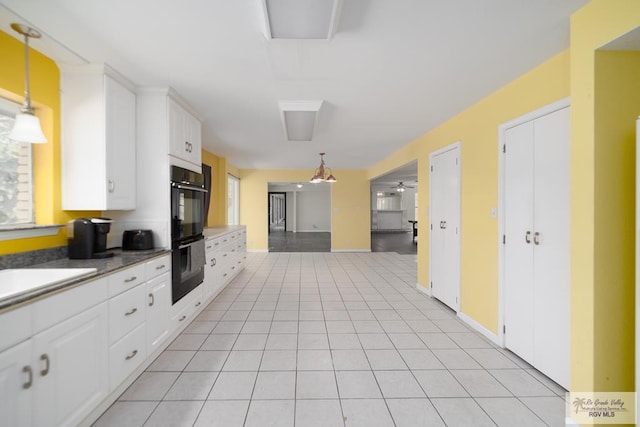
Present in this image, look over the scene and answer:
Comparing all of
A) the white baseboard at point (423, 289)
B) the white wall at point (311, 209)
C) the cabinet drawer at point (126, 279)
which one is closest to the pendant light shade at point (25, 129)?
the cabinet drawer at point (126, 279)

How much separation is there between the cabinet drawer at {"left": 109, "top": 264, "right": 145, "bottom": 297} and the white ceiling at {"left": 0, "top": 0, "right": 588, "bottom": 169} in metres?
1.62

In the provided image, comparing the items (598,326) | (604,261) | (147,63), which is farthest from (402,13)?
(598,326)

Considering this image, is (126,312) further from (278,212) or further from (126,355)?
(278,212)

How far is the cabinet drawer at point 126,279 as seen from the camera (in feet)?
5.78

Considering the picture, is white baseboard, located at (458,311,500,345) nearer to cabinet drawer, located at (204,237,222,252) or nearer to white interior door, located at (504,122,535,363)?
white interior door, located at (504,122,535,363)

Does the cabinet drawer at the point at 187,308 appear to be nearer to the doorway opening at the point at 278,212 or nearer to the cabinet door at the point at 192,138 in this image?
the cabinet door at the point at 192,138

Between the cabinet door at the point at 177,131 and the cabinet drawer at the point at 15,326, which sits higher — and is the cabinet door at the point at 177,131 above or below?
above

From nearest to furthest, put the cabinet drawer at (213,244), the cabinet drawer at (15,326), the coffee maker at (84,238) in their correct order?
the cabinet drawer at (15,326)
the coffee maker at (84,238)
the cabinet drawer at (213,244)

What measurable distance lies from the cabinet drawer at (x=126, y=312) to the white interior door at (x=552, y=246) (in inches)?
124

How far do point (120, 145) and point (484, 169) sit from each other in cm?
356

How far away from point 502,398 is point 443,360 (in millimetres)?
497

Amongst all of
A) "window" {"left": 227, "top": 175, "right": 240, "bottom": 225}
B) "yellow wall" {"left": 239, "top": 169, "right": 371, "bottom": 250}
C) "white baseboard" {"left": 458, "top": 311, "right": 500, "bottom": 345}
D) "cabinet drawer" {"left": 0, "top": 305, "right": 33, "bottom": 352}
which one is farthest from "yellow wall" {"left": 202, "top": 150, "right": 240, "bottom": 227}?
"white baseboard" {"left": 458, "top": 311, "right": 500, "bottom": 345}

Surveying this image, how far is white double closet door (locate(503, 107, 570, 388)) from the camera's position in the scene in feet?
6.44

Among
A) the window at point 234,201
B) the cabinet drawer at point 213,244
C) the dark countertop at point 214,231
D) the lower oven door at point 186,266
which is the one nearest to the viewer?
the lower oven door at point 186,266
